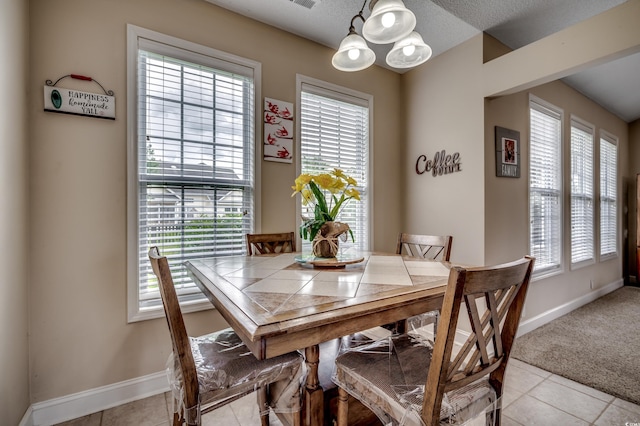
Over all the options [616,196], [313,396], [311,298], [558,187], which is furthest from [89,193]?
[616,196]

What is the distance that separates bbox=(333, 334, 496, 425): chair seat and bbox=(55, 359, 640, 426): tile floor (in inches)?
31.4

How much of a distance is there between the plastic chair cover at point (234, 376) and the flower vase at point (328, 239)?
600mm

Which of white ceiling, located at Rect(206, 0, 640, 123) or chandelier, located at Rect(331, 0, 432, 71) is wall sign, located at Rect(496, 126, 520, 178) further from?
chandelier, located at Rect(331, 0, 432, 71)

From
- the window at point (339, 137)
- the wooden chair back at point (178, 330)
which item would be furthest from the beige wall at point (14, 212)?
the window at point (339, 137)

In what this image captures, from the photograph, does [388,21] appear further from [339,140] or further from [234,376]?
[234,376]

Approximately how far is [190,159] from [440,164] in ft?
7.47

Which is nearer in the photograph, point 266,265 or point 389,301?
point 389,301

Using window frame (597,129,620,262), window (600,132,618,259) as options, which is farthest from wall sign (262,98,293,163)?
window (600,132,618,259)

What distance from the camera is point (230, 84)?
2.37 m

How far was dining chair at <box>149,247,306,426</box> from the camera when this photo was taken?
112cm

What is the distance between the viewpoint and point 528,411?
186cm

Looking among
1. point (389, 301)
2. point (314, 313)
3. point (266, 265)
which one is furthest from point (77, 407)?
point (389, 301)

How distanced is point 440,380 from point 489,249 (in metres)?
2.04

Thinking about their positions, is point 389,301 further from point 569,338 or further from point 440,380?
point 569,338
